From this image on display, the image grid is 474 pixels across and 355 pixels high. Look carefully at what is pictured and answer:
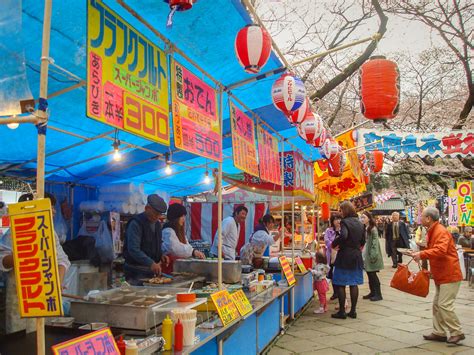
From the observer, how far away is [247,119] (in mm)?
6301

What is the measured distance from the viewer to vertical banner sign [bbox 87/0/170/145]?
110 inches

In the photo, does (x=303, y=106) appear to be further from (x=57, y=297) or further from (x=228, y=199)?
(x=228, y=199)

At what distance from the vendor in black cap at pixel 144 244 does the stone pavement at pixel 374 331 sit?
2.34m

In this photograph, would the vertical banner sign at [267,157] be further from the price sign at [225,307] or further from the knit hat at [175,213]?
the price sign at [225,307]

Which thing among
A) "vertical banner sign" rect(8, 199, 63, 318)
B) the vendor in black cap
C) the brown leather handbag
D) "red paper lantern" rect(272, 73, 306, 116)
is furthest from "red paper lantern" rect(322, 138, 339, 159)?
"vertical banner sign" rect(8, 199, 63, 318)

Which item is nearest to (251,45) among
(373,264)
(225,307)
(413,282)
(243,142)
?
(243,142)

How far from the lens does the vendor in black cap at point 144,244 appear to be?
5543mm

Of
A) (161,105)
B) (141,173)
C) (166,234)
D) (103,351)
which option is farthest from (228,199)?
(103,351)

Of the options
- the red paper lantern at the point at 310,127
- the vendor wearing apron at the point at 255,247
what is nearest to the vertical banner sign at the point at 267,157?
the red paper lantern at the point at 310,127

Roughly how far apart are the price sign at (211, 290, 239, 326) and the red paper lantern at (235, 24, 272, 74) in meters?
2.40

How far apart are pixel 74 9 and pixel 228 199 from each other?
38.7ft

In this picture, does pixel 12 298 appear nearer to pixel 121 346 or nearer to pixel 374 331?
pixel 121 346

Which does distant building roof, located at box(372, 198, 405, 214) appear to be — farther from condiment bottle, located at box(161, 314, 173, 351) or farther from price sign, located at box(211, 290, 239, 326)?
condiment bottle, located at box(161, 314, 173, 351)

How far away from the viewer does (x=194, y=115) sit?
429 centimetres
